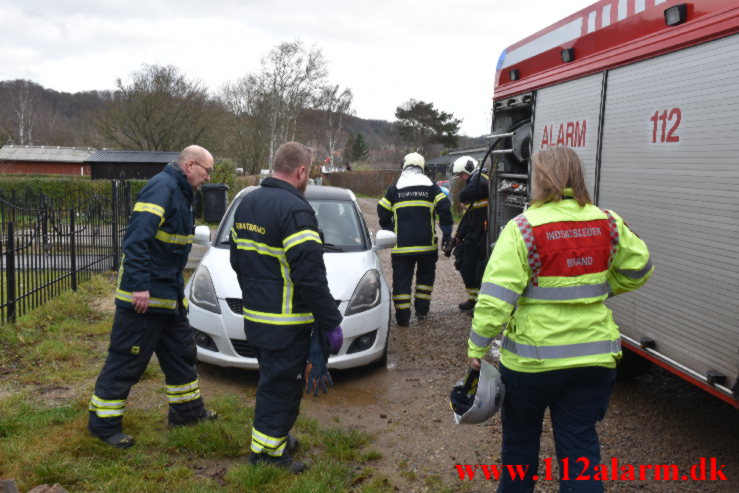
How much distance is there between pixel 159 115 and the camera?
31.5m

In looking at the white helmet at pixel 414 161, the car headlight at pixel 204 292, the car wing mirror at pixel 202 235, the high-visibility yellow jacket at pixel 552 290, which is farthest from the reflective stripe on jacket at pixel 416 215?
the high-visibility yellow jacket at pixel 552 290

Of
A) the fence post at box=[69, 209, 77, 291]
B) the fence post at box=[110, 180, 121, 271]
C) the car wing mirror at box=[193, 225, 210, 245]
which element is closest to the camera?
the car wing mirror at box=[193, 225, 210, 245]

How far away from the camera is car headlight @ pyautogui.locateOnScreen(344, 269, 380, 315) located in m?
5.15

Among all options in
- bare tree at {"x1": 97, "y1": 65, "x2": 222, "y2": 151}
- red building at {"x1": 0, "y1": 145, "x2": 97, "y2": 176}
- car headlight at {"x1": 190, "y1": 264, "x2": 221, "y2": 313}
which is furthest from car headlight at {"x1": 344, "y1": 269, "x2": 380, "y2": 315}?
red building at {"x1": 0, "y1": 145, "x2": 97, "y2": 176}

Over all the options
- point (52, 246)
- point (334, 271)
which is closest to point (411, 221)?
point (334, 271)

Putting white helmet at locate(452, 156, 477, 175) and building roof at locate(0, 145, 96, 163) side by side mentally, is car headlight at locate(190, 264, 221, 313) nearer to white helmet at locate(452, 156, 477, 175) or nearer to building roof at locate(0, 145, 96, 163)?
white helmet at locate(452, 156, 477, 175)

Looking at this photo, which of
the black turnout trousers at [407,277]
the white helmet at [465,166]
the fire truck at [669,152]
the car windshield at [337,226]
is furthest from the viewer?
the white helmet at [465,166]

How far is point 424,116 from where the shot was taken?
61.8m

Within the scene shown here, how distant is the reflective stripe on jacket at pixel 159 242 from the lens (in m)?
3.62

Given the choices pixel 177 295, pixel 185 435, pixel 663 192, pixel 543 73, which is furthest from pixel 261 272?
pixel 543 73

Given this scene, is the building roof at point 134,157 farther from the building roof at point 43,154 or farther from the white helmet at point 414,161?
the building roof at point 43,154

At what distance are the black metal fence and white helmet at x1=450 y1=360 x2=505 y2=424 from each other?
530cm

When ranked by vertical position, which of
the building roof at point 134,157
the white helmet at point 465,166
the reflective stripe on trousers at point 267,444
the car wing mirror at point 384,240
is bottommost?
the reflective stripe on trousers at point 267,444

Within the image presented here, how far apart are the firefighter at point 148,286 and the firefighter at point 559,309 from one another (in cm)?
201
